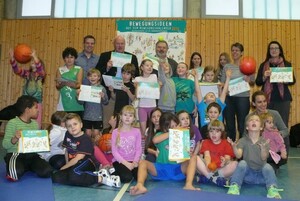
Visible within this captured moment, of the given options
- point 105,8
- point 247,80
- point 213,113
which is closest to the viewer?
point 213,113

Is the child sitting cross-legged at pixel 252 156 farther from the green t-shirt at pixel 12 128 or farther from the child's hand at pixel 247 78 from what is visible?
the green t-shirt at pixel 12 128

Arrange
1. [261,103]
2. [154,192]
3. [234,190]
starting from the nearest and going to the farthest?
1. [154,192]
2. [234,190]
3. [261,103]

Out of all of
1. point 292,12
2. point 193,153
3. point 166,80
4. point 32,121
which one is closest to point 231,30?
point 292,12

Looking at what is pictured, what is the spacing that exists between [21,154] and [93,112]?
1.35 m

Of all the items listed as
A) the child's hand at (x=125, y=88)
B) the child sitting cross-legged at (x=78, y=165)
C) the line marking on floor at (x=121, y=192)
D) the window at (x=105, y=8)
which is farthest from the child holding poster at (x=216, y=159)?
the window at (x=105, y=8)

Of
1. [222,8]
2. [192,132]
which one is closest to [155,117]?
[192,132]

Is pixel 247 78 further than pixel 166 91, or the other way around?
pixel 247 78

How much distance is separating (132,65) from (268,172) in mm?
2735

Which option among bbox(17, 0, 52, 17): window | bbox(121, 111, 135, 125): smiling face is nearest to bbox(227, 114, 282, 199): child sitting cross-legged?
bbox(121, 111, 135, 125): smiling face

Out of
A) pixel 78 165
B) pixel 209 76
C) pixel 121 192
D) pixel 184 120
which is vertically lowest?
pixel 121 192

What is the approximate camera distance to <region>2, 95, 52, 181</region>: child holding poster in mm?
3738

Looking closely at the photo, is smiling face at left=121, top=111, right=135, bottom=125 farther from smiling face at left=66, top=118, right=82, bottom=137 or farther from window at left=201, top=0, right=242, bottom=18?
window at left=201, top=0, right=242, bottom=18

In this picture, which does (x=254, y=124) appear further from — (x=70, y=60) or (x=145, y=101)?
(x=70, y=60)

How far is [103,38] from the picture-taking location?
8953mm
